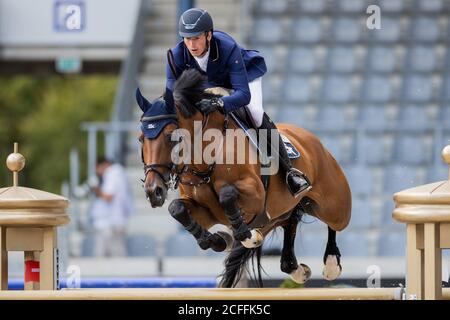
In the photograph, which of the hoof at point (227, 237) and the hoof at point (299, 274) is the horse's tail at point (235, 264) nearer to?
the hoof at point (299, 274)

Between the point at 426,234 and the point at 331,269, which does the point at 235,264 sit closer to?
the point at 331,269

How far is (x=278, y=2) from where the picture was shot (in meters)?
12.9

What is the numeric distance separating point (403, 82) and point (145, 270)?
4.28 metres

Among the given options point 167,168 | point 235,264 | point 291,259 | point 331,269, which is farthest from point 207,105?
point 331,269

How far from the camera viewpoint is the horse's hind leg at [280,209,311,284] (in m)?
6.26

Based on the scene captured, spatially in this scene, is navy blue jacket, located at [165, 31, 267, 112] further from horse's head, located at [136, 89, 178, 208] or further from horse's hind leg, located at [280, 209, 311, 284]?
horse's hind leg, located at [280, 209, 311, 284]

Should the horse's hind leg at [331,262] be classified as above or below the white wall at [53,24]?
below

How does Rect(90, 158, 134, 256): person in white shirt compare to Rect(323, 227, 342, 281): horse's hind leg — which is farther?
Rect(90, 158, 134, 256): person in white shirt

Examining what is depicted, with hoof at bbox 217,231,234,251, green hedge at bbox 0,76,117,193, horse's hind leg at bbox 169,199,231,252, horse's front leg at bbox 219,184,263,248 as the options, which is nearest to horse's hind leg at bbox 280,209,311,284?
hoof at bbox 217,231,234,251

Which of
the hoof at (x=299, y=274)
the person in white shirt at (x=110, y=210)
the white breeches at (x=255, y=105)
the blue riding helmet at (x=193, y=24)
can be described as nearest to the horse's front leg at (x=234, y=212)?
the white breeches at (x=255, y=105)

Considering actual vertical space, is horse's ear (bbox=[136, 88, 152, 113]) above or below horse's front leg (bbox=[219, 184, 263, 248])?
above

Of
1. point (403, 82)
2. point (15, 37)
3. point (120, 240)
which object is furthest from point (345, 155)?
point (15, 37)

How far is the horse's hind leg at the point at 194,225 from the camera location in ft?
17.1

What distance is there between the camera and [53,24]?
13.2 metres
